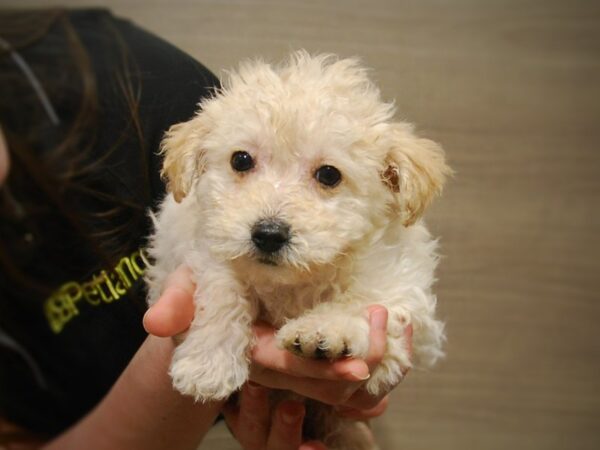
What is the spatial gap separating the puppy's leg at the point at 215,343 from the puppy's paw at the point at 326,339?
0.11 meters

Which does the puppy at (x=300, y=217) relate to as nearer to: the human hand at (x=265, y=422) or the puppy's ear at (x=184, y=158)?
the puppy's ear at (x=184, y=158)

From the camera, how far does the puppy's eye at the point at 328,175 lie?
107 centimetres

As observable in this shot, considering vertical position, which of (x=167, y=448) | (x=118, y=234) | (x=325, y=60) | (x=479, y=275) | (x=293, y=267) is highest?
(x=325, y=60)

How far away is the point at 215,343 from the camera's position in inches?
40.7

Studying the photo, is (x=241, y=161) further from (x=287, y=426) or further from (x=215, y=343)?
(x=287, y=426)

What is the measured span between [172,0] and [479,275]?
131 centimetres

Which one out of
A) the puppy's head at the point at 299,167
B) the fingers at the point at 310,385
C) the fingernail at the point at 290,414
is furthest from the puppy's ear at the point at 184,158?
the fingernail at the point at 290,414

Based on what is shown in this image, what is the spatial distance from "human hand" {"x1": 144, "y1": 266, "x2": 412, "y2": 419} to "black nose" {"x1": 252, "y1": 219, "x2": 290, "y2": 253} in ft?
0.63

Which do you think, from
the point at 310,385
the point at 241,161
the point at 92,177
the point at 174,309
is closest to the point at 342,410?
the point at 310,385

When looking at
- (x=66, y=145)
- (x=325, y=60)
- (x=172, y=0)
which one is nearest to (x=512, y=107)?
(x=325, y=60)

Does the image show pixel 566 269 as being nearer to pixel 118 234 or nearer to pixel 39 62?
pixel 118 234

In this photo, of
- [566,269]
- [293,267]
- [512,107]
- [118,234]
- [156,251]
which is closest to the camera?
[293,267]

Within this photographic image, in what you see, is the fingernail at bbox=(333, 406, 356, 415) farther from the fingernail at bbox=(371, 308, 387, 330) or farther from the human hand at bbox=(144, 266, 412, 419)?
the fingernail at bbox=(371, 308, 387, 330)

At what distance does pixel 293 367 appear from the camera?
983 millimetres
